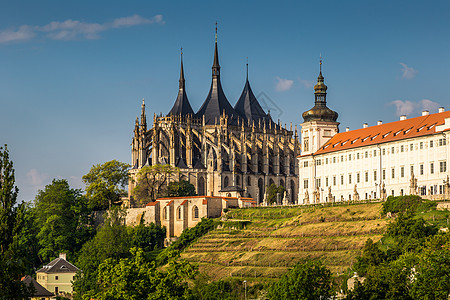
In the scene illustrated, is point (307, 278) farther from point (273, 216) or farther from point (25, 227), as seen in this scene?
point (25, 227)

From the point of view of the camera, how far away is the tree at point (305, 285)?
65312 millimetres

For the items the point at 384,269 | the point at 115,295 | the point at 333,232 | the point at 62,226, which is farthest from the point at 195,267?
the point at 62,226

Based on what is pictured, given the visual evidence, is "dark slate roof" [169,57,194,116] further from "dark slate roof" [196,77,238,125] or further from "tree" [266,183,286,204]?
"tree" [266,183,286,204]

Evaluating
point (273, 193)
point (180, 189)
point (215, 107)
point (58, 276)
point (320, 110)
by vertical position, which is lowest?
point (58, 276)

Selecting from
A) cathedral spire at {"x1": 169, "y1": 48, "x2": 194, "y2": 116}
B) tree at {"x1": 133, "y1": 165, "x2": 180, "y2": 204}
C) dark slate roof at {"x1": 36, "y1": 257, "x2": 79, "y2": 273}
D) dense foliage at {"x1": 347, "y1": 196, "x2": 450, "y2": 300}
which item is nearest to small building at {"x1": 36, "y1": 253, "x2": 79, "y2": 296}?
dark slate roof at {"x1": 36, "y1": 257, "x2": 79, "y2": 273}

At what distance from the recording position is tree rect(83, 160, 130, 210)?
433 feet

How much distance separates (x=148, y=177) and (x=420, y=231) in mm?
64766

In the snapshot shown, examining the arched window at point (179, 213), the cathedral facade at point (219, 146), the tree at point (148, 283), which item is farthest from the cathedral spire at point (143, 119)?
the tree at point (148, 283)

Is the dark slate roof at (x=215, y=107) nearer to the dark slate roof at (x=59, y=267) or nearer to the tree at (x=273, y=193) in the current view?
the tree at (x=273, y=193)

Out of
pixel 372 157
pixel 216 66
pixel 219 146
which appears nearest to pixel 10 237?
pixel 372 157

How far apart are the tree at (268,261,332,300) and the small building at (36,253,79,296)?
4663 cm

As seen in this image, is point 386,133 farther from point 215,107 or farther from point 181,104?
point 215,107

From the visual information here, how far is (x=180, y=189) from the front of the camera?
432ft

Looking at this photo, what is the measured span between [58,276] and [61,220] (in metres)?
15.5
